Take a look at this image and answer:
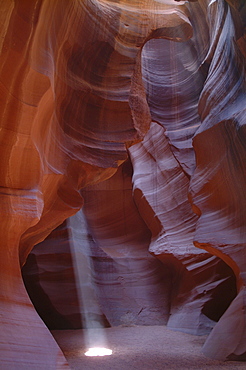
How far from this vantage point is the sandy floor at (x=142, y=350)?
5.68m

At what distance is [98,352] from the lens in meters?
6.89

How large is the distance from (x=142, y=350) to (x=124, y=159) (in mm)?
3531

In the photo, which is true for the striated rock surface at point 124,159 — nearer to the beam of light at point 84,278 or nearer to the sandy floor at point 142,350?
the beam of light at point 84,278

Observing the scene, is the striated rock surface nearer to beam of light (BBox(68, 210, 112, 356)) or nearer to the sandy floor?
beam of light (BBox(68, 210, 112, 356))

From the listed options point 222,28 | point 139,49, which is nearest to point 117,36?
point 139,49

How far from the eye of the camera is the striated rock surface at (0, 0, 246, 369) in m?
4.84

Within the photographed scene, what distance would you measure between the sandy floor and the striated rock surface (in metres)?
0.52

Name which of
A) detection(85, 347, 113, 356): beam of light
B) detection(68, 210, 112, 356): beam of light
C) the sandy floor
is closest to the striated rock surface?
detection(68, 210, 112, 356): beam of light

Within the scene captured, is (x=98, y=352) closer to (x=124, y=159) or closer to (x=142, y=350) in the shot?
(x=142, y=350)

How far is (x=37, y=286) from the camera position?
10898 mm

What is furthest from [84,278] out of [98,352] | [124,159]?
[124,159]

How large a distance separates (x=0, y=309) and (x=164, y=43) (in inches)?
400

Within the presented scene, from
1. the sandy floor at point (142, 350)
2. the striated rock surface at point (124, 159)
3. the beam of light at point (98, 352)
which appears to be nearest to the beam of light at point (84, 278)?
the striated rock surface at point (124, 159)

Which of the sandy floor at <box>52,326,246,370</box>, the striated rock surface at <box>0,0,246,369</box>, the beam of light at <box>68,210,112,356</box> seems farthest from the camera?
the beam of light at <box>68,210,112,356</box>
